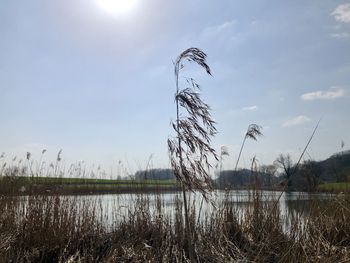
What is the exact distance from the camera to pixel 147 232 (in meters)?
5.58

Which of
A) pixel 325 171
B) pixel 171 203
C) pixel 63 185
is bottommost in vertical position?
pixel 171 203

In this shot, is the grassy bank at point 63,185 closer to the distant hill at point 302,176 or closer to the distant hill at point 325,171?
the distant hill at point 302,176

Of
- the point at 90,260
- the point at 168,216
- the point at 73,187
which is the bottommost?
the point at 90,260

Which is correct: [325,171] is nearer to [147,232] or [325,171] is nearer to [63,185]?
[147,232]

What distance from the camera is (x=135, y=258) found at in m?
4.52

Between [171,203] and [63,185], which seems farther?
[63,185]

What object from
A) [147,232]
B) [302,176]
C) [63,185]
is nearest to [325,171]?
[302,176]

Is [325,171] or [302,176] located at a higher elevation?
[325,171]

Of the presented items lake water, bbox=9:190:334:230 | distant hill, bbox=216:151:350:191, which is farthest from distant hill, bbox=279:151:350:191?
lake water, bbox=9:190:334:230

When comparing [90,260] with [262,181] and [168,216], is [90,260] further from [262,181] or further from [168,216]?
[262,181]

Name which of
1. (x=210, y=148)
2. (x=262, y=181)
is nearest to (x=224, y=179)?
(x=262, y=181)

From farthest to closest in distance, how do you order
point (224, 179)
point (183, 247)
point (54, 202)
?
point (224, 179) < point (54, 202) < point (183, 247)

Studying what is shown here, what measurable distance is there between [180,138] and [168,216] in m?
3.74

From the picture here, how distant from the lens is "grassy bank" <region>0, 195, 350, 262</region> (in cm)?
468
